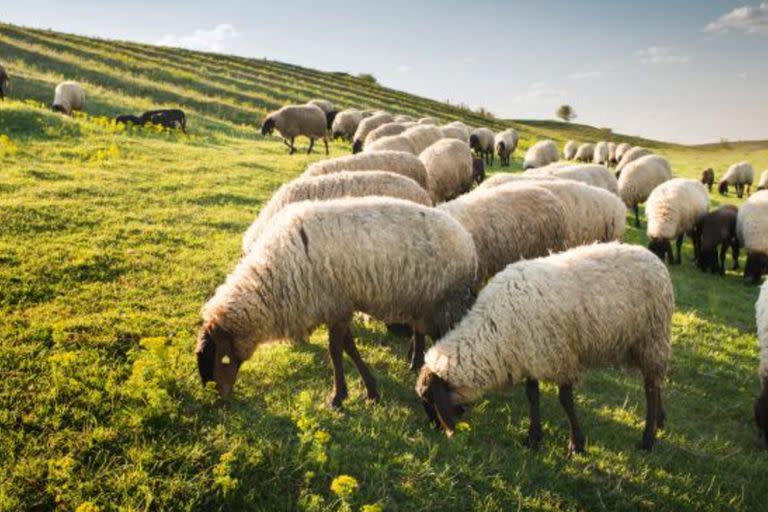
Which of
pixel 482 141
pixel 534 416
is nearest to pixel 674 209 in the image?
pixel 534 416

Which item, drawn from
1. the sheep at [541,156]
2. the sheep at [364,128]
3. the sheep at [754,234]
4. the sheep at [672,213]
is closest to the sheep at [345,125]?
the sheep at [364,128]

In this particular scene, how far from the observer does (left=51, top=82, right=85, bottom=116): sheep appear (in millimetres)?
18594

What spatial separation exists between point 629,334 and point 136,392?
4328mm

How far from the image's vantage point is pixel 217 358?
189 inches

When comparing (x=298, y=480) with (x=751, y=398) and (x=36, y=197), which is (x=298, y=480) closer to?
(x=751, y=398)

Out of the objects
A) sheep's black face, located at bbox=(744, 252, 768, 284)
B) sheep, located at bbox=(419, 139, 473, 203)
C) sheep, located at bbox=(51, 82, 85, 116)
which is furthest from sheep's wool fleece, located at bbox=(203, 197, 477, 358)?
sheep, located at bbox=(51, 82, 85, 116)

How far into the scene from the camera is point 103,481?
371cm

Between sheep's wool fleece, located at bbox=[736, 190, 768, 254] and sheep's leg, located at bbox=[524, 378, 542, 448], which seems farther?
sheep's wool fleece, located at bbox=[736, 190, 768, 254]

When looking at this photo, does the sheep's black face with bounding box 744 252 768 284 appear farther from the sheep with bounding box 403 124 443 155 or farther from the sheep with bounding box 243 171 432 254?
the sheep with bounding box 403 124 443 155

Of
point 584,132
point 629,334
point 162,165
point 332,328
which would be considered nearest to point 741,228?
point 629,334

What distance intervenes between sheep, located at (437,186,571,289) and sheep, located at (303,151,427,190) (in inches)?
100

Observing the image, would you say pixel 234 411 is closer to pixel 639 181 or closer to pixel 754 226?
pixel 754 226

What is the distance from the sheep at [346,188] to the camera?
740 cm

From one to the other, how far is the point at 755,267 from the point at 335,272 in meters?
10.4
